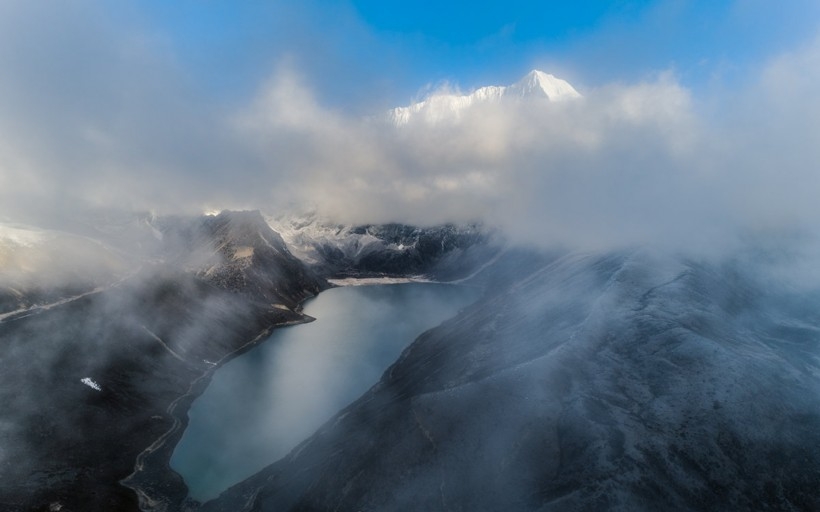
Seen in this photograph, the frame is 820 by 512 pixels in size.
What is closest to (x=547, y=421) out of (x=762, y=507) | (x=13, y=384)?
(x=762, y=507)

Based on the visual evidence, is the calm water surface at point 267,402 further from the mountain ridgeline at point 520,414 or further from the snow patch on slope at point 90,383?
the snow patch on slope at point 90,383

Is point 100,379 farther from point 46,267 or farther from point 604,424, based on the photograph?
point 604,424

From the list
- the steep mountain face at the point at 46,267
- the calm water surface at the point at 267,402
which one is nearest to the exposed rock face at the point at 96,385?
the calm water surface at the point at 267,402

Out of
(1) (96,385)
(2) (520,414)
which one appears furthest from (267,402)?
(2) (520,414)

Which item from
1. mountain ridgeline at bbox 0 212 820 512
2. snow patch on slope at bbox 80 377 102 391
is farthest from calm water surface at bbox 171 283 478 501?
snow patch on slope at bbox 80 377 102 391

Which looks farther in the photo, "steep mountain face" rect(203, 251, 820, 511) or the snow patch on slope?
the snow patch on slope

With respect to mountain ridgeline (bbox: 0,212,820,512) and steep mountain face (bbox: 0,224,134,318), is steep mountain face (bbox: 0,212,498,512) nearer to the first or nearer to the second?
mountain ridgeline (bbox: 0,212,820,512)

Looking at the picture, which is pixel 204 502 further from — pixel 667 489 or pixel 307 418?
pixel 667 489
